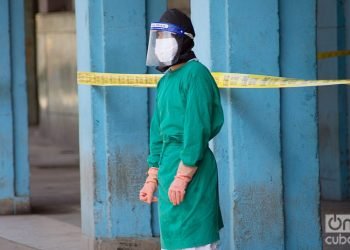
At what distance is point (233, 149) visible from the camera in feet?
24.7

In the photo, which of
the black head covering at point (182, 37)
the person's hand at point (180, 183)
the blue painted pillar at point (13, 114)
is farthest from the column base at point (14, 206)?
the person's hand at point (180, 183)

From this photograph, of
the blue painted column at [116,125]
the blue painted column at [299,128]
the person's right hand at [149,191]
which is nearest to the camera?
the person's right hand at [149,191]

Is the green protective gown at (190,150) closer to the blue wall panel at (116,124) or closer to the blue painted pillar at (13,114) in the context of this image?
the blue wall panel at (116,124)

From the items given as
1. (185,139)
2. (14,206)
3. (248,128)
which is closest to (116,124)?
(248,128)

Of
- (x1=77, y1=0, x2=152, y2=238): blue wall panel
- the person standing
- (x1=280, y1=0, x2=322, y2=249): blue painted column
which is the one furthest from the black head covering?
(x1=77, y1=0, x2=152, y2=238): blue wall panel

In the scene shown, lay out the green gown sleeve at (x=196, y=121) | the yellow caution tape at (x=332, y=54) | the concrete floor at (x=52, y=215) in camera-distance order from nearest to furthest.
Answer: the green gown sleeve at (x=196, y=121), the concrete floor at (x=52, y=215), the yellow caution tape at (x=332, y=54)

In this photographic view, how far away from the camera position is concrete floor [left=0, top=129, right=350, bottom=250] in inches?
403

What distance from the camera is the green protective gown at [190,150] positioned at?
6016 millimetres

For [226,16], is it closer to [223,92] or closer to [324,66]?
[223,92]

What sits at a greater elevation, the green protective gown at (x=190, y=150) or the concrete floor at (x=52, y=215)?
the green protective gown at (x=190, y=150)

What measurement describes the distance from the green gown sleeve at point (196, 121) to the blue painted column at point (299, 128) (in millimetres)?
1731

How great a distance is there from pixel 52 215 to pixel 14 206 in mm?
426

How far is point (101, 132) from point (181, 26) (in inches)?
129

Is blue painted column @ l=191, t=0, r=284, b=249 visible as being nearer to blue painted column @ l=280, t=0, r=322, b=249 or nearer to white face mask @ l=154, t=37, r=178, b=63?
blue painted column @ l=280, t=0, r=322, b=249
